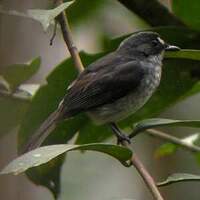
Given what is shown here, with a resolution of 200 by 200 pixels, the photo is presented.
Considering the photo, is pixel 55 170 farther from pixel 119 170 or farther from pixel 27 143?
pixel 119 170

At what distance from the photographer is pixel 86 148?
2.50 metres

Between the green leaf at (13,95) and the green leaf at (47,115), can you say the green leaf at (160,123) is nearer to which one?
the green leaf at (47,115)

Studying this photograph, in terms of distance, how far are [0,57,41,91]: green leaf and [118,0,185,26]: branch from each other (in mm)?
524

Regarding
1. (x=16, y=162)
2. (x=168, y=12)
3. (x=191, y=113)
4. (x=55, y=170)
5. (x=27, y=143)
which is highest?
(x=16, y=162)

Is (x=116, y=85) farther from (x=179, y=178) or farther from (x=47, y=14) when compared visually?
(x=179, y=178)

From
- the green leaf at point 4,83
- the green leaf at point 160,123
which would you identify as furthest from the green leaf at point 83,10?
the green leaf at point 160,123

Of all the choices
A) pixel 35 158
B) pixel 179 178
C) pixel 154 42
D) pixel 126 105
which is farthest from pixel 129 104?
pixel 35 158

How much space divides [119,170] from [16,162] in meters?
3.55

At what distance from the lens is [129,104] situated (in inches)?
152

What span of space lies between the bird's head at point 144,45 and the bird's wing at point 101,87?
0.11 meters

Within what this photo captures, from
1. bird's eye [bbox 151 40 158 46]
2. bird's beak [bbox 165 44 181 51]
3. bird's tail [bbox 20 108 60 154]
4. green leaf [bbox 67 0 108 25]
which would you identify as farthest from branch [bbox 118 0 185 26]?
bird's tail [bbox 20 108 60 154]

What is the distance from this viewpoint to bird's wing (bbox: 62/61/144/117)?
359cm

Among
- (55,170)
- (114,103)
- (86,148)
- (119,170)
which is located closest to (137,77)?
(114,103)

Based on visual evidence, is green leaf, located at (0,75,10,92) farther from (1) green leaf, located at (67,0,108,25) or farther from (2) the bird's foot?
(1) green leaf, located at (67,0,108,25)
